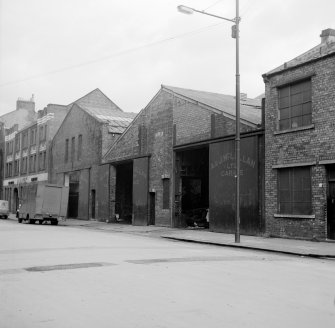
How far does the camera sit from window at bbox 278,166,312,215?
18719 mm

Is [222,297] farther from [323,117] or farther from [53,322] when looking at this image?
[323,117]

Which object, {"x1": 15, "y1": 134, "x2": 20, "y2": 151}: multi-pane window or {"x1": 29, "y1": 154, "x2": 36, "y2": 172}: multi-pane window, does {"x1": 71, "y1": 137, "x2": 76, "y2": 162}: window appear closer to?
{"x1": 29, "y1": 154, "x2": 36, "y2": 172}: multi-pane window

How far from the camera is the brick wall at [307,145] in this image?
705 inches

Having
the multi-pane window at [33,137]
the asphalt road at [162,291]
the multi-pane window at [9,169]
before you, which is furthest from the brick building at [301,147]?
the multi-pane window at [9,169]

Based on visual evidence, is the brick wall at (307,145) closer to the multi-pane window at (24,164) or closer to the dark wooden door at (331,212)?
the dark wooden door at (331,212)

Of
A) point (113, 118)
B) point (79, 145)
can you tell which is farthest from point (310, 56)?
point (79, 145)

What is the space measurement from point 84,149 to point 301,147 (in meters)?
24.5

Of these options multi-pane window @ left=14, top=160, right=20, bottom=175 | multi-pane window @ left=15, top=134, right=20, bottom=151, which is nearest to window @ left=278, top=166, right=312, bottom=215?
multi-pane window @ left=14, top=160, right=20, bottom=175

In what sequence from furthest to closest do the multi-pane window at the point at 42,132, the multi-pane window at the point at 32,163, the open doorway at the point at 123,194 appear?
the multi-pane window at the point at 32,163 < the multi-pane window at the point at 42,132 < the open doorway at the point at 123,194

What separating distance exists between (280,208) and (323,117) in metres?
4.16

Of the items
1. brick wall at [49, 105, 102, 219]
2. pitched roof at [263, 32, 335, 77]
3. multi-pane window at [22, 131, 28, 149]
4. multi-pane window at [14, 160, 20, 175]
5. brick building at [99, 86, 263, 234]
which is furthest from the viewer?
multi-pane window at [14, 160, 20, 175]

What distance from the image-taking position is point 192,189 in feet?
92.9

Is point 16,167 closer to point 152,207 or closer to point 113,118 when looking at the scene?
point 113,118

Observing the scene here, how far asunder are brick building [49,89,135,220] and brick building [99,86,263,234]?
218cm
